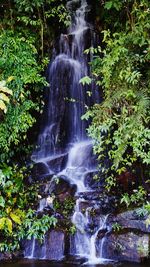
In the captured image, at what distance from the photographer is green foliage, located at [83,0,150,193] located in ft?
18.5

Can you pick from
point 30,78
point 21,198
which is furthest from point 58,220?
point 30,78

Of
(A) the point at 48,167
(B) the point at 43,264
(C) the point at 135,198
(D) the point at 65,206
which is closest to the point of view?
(B) the point at 43,264

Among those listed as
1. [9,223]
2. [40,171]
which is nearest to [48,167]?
[40,171]

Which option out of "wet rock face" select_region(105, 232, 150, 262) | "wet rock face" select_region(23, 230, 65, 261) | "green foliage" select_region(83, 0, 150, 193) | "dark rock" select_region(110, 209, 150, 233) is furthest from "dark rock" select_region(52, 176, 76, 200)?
"wet rock face" select_region(105, 232, 150, 262)

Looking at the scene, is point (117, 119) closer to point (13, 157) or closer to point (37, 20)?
point (13, 157)

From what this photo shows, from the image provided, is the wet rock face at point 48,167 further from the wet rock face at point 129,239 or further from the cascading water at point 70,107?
the wet rock face at point 129,239

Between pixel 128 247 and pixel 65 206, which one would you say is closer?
pixel 128 247

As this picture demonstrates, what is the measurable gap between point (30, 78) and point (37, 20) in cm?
165

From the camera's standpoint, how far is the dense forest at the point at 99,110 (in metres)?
5.74

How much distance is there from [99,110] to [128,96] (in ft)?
1.83

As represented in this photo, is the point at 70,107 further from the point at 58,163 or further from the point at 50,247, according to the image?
the point at 50,247

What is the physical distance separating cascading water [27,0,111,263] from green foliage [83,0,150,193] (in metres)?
1.14

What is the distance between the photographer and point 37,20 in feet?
23.8

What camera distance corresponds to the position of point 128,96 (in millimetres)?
5816
